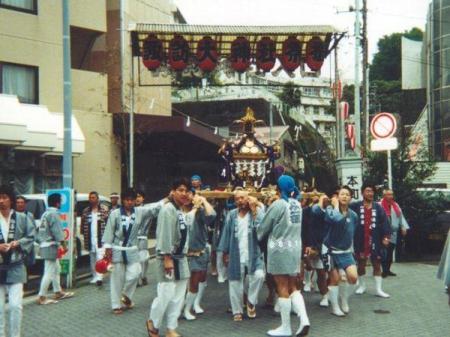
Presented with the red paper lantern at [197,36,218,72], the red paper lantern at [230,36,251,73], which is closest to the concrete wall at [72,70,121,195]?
the red paper lantern at [197,36,218,72]

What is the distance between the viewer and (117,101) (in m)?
24.4

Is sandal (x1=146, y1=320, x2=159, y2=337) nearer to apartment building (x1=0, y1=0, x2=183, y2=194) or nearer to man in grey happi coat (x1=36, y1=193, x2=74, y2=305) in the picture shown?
man in grey happi coat (x1=36, y1=193, x2=74, y2=305)

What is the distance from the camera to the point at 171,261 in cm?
771

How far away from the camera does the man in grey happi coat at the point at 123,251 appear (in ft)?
32.0

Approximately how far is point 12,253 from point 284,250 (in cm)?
357

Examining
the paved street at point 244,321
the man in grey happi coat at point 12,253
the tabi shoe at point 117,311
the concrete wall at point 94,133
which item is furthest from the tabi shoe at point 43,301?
the concrete wall at point 94,133

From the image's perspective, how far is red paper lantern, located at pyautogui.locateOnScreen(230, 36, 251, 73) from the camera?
13508 mm

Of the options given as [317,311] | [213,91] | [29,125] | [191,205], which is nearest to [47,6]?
[29,125]

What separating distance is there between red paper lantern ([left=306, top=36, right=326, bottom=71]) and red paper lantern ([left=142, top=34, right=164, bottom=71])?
342cm

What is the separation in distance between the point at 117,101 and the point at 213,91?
3291cm

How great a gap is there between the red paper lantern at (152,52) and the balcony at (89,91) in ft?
29.6

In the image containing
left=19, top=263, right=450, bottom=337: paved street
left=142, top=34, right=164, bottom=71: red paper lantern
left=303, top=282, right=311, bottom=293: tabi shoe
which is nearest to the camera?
left=19, top=263, right=450, bottom=337: paved street

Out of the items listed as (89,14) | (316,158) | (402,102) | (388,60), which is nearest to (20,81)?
(89,14)

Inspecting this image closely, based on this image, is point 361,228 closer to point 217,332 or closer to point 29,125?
point 217,332
